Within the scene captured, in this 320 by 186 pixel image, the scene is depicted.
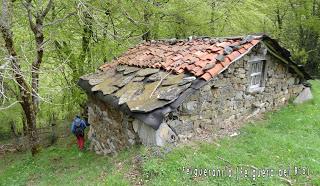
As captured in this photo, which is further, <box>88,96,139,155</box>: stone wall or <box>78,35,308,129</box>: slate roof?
<box>88,96,139,155</box>: stone wall

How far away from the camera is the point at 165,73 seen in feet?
24.6

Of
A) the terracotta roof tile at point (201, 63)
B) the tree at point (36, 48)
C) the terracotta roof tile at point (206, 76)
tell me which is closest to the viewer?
the terracotta roof tile at point (206, 76)

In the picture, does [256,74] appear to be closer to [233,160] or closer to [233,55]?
[233,55]

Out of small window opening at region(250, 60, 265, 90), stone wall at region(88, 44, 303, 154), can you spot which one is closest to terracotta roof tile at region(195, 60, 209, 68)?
stone wall at region(88, 44, 303, 154)

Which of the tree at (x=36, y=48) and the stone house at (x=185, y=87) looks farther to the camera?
the tree at (x=36, y=48)

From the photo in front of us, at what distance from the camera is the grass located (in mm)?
6082

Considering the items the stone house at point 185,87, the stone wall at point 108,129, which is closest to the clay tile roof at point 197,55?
the stone house at point 185,87

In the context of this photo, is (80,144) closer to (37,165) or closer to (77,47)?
(37,165)

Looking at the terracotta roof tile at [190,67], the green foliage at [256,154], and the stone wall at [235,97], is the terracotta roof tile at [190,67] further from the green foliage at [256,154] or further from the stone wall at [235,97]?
the green foliage at [256,154]

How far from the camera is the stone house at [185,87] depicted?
6715mm

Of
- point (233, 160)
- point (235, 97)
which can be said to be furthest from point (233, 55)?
point (233, 160)

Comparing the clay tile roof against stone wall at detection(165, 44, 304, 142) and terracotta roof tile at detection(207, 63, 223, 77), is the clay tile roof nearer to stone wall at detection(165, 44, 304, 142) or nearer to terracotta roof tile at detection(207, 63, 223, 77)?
terracotta roof tile at detection(207, 63, 223, 77)

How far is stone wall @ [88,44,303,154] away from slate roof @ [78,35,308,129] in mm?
416

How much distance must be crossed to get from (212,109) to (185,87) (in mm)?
1343
